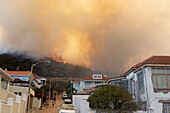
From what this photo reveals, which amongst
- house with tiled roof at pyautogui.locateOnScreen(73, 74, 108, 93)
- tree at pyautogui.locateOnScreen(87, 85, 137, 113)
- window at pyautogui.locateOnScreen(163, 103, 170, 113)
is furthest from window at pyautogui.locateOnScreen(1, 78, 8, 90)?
house with tiled roof at pyautogui.locateOnScreen(73, 74, 108, 93)

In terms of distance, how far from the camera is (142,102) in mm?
21734

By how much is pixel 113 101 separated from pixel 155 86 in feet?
18.4

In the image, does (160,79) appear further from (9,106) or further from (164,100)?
(9,106)

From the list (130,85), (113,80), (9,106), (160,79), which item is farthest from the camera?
(113,80)

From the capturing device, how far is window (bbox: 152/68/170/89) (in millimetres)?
20641

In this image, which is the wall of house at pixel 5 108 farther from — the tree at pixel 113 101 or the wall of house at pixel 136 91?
the wall of house at pixel 136 91

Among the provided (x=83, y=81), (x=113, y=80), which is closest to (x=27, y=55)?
(x=83, y=81)

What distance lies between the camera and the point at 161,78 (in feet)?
68.8

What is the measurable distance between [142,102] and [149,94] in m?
2.11

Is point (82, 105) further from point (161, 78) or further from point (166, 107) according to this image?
point (161, 78)

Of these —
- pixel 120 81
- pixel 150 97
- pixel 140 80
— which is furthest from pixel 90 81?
pixel 150 97

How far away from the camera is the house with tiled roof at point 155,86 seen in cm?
1997

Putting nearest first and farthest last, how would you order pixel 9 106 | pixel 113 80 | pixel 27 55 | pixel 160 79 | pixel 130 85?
pixel 9 106, pixel 160 79, pixel 130 85, pixel 113 80, pixel 27 55

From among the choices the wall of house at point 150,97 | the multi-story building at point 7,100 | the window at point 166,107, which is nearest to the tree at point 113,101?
the wall of house at point 150,97
